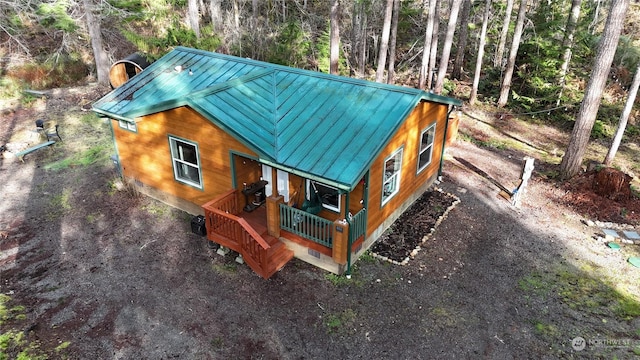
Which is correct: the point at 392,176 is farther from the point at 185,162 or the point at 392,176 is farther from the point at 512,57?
the point at 512,57

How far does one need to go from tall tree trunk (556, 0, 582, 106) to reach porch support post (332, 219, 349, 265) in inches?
689

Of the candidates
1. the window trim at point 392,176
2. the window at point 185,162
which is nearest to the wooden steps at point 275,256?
the window trim at point 392,176

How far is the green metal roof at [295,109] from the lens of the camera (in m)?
8.94

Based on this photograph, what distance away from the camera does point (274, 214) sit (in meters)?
9.94

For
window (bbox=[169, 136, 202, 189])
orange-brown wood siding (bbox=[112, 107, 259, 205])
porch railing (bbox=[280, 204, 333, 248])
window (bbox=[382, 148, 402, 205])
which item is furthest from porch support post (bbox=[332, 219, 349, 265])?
window (bbox=[169, 136, 202, 189])

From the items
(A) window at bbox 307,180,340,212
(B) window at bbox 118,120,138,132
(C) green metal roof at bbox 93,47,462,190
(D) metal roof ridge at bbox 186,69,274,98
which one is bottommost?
(A) window at bbox 307,180,340,212

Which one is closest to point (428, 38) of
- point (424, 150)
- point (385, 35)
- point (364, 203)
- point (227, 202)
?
point (385, 35)

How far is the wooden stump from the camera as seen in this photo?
510 inches

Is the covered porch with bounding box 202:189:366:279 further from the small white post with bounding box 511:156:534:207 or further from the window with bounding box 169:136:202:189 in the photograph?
the small white post with bounding box 511:156:534:207

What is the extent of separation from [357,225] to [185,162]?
211 inches

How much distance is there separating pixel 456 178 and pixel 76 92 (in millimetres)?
21100

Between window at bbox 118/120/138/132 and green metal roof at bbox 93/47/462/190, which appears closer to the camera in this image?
green metal roof at bbox 93/47/462/190

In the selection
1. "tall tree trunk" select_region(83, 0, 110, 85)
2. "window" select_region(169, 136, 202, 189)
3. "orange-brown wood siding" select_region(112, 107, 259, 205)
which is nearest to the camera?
"orange-brown wood siding" select_region(112, 107, 259, 205)

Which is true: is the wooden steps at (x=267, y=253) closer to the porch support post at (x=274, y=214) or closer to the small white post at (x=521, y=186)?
the porch support post at (x=274, y=214)
